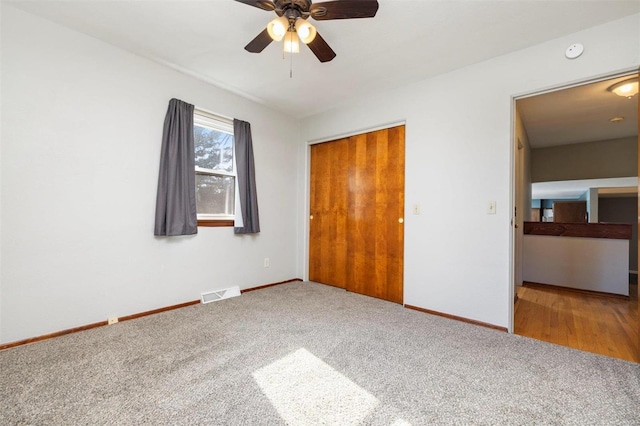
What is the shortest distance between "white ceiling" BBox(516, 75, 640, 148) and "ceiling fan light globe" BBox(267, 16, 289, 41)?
2426 mm

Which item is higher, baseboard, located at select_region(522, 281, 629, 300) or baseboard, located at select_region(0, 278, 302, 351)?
A: baseboard, located at select_region(0, 278, 302, 351)

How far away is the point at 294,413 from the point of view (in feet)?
4.34

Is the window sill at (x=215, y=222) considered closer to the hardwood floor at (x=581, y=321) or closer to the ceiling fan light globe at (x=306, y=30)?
the ceiling fan light globe at (x=306, y=30)

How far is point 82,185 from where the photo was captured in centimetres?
225

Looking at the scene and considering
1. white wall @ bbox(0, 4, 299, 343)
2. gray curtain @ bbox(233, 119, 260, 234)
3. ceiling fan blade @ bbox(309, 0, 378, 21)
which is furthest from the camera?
gray curtain @ bbox(233, 119, 260, 234)

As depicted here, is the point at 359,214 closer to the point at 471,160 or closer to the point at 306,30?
the point at 471,160

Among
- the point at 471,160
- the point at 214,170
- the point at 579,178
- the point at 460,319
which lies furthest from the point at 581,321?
the point at 214,170

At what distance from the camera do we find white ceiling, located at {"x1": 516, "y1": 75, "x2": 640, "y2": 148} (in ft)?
9.68

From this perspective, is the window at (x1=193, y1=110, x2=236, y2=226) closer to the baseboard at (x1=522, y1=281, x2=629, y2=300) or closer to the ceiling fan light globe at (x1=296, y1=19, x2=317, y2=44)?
the ceiling fan light globe at (x1=296, y1=19, x2=317, y2=44)

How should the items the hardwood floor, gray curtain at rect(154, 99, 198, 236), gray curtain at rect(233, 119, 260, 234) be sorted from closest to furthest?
1. the hardwood floor
2. gray curtain at rect(154, 99, 198, 236)
3. gray curtain at rect(233, 119, 260, 234)

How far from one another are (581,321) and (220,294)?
149 inches

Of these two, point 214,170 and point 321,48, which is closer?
point 321,48

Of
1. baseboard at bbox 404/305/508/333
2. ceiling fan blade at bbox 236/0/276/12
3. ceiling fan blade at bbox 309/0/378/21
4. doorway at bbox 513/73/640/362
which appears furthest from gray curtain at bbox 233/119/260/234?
doorway at bbox 513/73/640/362

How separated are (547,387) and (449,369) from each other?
51 cm
